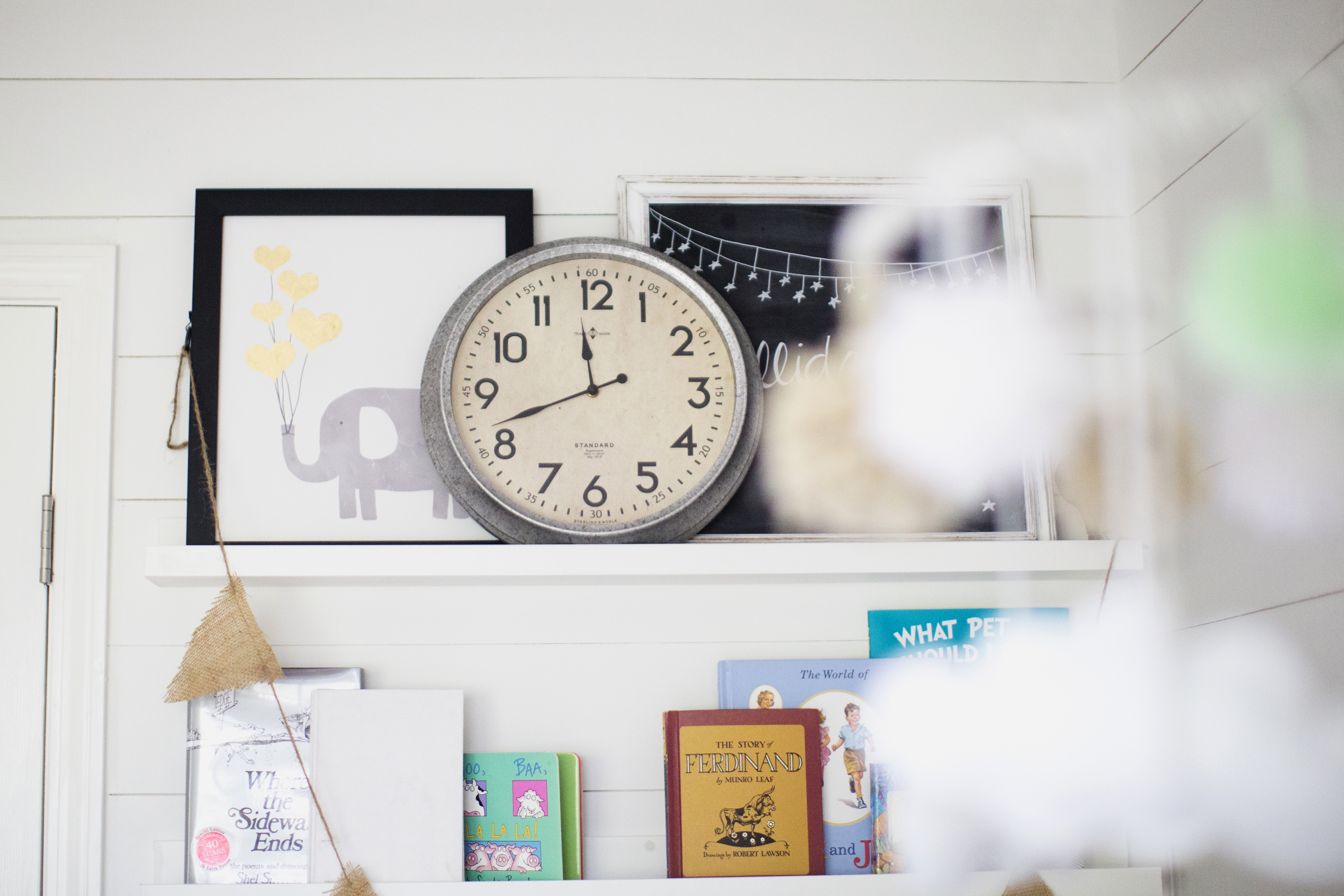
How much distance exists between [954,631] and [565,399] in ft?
1.68

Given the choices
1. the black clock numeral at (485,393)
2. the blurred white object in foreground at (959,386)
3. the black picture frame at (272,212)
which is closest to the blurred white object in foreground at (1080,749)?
the blurred white object in foreground at (959,386)

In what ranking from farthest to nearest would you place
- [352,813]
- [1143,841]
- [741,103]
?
[741,103], [1143,841], [352,813]

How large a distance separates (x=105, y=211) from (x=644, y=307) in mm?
640

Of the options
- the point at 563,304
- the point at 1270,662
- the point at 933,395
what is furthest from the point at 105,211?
the point at 1270,662

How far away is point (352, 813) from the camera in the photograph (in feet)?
3.40

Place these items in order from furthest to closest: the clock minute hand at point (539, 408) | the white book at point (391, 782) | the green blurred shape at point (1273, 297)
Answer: the clock minute hand at point (539, 408), the white book at point (391, 782), the green blurred shape at point (1273, 297)

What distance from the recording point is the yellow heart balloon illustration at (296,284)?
1.17 meters

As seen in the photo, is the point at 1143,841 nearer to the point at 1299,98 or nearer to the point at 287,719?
the point at 1299,98

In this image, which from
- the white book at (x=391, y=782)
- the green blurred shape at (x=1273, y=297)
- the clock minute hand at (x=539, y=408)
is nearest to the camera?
the green blurred shape at (x=1273, y=297)

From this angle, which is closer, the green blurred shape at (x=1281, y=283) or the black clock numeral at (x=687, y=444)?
the green blurred shape at (x=1281, y=283)

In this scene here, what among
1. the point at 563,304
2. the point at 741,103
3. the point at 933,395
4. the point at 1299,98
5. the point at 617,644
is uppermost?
the point at 741,103

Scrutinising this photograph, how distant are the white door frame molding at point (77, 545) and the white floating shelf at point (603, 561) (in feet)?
0.35

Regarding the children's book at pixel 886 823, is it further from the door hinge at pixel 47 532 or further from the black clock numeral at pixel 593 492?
the door hinge at pixel 47 532

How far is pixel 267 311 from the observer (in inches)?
45.9
